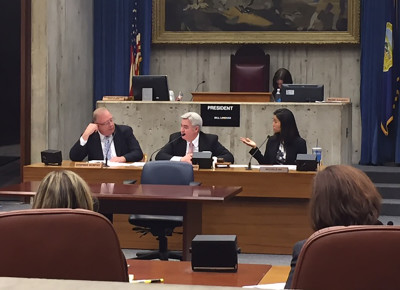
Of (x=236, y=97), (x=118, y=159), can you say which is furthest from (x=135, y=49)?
(x=118, y=159)

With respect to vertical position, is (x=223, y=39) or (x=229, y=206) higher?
(x=223, y=39)

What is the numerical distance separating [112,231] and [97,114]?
484 centimetres

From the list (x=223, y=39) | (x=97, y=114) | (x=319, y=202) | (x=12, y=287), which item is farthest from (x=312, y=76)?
(x=12, y=287)

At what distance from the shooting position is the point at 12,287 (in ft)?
2.42

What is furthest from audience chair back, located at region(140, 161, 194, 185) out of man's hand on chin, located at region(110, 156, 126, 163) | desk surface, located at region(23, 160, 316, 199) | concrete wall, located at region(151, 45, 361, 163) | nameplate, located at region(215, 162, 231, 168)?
concrete wall, located at region(151, 45, 361, 163)

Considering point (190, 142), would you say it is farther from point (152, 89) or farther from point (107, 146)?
point (152, 89)

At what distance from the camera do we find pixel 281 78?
1038 centimetres

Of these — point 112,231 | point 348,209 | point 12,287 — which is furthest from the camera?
point 348,209

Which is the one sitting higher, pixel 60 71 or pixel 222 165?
pixel 60 71

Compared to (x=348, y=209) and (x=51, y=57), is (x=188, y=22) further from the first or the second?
(x=348, y=209)

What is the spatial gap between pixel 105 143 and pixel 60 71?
290cm

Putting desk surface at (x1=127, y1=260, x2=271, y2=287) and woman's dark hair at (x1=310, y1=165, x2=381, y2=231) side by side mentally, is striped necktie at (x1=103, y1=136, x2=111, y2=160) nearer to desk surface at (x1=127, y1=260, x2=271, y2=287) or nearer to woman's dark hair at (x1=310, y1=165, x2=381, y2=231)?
desk surface at (x1=127, y1=260, x2=271, y2=287)

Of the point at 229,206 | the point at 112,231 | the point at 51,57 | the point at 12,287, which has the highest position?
the point at 51,57

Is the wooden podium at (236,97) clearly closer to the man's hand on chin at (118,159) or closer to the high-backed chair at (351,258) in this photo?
the man's hand on chin at (118,159)
